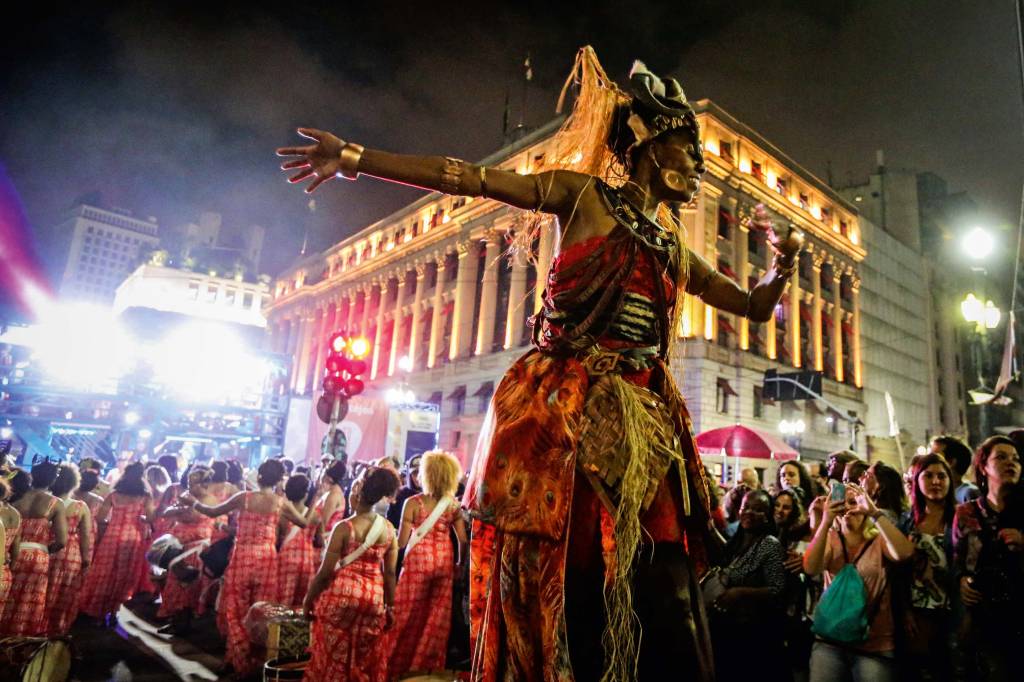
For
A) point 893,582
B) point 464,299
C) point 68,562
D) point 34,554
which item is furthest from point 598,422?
point 464,299

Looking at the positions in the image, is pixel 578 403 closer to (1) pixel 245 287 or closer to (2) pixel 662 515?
(2) pixel 662 515

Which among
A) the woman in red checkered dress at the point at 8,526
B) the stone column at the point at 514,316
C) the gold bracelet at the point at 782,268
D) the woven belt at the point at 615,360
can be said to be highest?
the stone column at the point at 514,316

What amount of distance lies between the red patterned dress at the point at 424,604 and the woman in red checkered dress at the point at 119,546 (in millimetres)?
5947

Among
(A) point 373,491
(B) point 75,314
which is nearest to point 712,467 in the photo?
(A) point 373,491

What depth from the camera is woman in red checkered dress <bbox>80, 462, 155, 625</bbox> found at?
32.4 feet

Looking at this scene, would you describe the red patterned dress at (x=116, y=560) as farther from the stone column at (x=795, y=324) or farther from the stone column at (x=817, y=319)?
the stone column at (x=817, y=319)

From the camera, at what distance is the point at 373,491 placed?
622 cm

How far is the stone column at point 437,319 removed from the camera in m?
47.1

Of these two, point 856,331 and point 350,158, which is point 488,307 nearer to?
point 856,331

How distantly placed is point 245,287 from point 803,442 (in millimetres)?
79704

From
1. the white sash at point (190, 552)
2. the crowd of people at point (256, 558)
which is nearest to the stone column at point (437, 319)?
the crowd of people at point (256, 558)

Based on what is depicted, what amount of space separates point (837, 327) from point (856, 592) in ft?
146

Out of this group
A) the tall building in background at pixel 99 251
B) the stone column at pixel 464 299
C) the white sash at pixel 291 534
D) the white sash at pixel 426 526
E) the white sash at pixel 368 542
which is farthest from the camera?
the tall building in background at pixel 99 251

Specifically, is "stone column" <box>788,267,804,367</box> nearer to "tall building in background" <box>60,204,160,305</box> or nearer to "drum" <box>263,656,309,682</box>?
"drum" <box>263,656,309,682</box>
